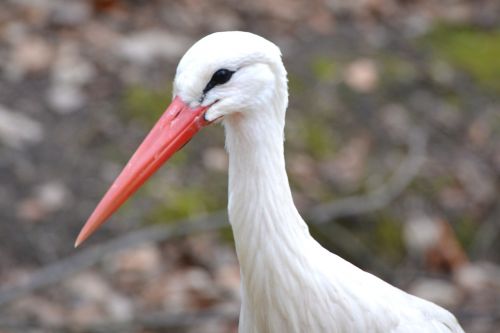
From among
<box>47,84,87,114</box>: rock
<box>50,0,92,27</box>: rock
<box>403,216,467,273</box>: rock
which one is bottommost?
<box>403,216,467,273</box>: rock

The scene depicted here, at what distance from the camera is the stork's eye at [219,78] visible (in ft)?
7.32

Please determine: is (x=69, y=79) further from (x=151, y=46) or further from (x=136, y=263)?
(x=136, y=263)

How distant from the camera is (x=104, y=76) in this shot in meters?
5.11

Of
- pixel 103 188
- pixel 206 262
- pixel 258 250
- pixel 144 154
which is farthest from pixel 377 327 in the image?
pixel 103 188

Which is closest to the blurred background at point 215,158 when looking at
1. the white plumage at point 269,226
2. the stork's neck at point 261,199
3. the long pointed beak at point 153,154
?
the white plumage at point 269,226

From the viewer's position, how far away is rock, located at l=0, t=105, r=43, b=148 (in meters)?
4.57

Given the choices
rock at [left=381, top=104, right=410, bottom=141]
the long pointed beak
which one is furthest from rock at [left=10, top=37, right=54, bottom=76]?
the long pointed beak

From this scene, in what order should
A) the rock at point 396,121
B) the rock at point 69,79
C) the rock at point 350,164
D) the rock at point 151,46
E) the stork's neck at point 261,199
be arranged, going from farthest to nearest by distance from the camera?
the rock at point 151,46, the rock at point 396,121, the rock at point 69,79, the rock at point 350,164, the stork's neck at point 261,199

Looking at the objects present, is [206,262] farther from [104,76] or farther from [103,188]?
[104,76]

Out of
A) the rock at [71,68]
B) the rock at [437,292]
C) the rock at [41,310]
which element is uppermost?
the rock at [71,68]

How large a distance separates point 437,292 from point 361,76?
4.74 feet

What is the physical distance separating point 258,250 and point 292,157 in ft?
7.69

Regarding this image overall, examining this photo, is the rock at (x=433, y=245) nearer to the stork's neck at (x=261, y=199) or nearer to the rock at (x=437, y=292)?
the rock at (x=437, y=292)

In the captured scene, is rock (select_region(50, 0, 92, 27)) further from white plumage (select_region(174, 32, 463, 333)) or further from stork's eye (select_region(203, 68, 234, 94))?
stork's eye (select_region(203, 68, 234, 94))
